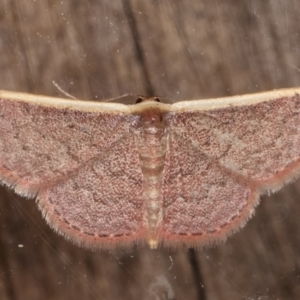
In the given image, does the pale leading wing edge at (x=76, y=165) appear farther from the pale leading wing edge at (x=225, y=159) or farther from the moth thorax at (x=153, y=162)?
the pale leading wing edge at (x=225, y=159)

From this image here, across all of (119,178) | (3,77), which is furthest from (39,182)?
(3,77)

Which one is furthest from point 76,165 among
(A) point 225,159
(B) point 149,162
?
(A) point 225,159

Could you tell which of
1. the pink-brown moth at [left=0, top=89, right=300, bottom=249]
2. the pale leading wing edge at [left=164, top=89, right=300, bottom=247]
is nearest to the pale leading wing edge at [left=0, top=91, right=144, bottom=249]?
the pink-brown moth at [left=0, top=89, right=300, bottom=249]

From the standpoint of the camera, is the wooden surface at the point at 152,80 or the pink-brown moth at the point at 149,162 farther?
the wooden surface at the point at 152,80

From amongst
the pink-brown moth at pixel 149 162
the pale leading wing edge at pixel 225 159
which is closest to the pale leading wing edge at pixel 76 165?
the pink-brown moth at pixel 149 162

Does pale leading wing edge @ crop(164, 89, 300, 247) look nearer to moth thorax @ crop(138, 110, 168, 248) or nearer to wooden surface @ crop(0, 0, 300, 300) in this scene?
moth thorax @ crop(138, 110, 168, 248)

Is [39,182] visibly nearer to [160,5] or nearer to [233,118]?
[233,118]
